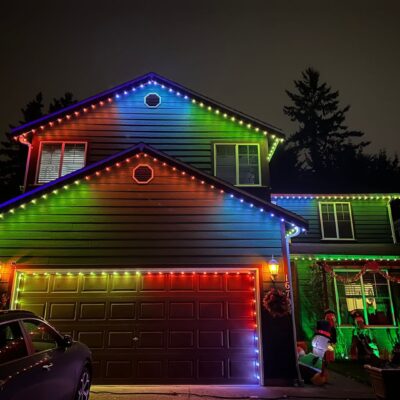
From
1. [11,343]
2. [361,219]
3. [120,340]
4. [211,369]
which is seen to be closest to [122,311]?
[120,340]

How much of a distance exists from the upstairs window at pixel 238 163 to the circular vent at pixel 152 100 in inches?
98.5

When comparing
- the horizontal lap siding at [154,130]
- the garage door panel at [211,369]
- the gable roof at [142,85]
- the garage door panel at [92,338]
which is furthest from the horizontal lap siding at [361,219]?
the garage door panel at [92,338]

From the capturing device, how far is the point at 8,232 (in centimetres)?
924

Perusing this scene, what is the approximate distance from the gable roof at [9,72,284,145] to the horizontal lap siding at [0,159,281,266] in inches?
147

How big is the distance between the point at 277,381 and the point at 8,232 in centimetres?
728

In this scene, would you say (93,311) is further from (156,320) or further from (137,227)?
(137,227)

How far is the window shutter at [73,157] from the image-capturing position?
39.3ft

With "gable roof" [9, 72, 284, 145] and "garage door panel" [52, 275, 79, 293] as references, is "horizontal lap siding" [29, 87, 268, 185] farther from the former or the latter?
"garage door panel" [52, 275, 79, 293]

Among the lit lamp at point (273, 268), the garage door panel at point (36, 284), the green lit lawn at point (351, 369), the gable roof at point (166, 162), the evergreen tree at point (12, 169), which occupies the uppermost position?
the evergreen tree at point (12, 169)

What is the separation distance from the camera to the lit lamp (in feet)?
29.5

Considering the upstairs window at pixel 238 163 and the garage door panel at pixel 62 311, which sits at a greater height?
the upstairs window at pixel 238 163

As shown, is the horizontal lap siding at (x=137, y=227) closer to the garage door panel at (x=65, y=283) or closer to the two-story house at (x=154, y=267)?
the two-story house at (x=154, y=267)

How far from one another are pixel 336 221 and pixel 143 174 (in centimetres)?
1056

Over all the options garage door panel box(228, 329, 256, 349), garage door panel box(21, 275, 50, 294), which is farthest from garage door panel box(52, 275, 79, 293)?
garage door panel box(228, 329, 256, 349)
